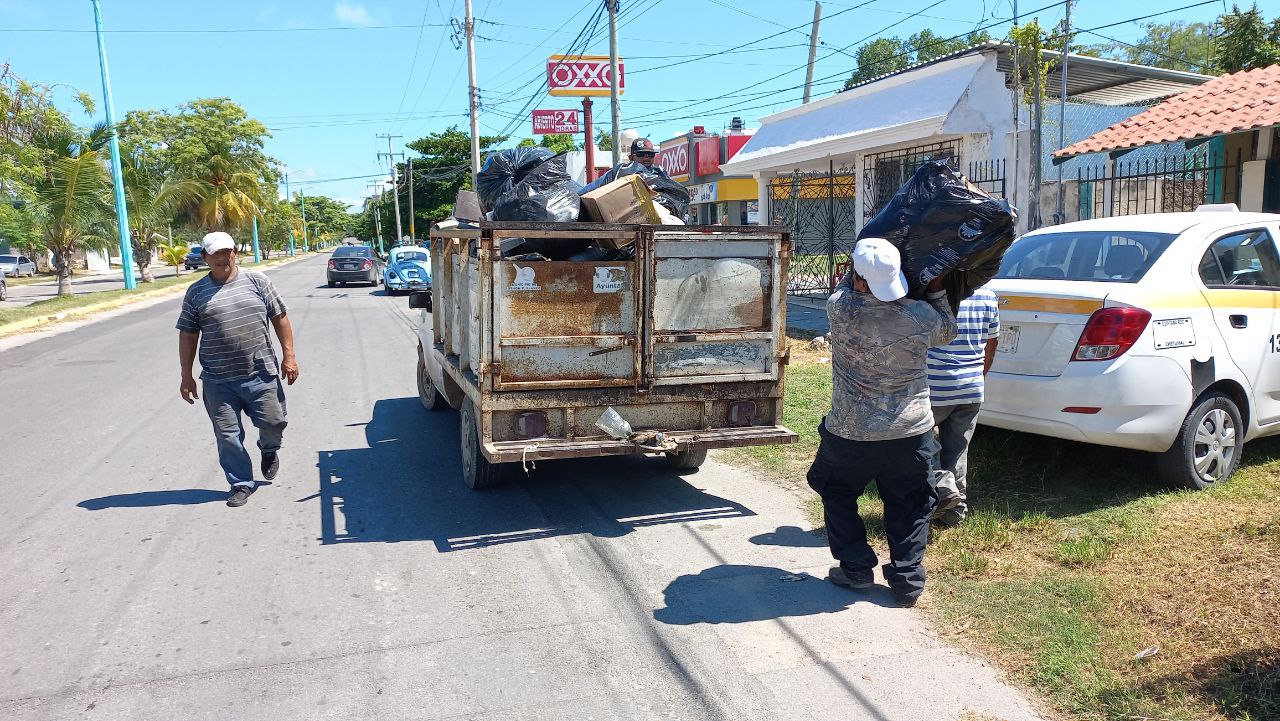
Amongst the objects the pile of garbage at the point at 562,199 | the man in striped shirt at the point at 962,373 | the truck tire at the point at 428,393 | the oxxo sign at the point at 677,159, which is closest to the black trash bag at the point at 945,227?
the man in striped shirt at the point at 962,373

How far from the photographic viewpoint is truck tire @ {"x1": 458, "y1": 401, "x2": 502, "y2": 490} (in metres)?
5.90

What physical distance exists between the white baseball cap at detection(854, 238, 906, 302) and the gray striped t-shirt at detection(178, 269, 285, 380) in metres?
3.78

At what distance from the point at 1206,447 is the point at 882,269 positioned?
9.77ft

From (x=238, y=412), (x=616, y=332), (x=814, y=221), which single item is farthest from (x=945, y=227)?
(x=814, y=221)

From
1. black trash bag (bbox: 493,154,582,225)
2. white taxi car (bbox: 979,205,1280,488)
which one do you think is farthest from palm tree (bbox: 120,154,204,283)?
white taxi car (bbox: 979,205,1280,488)

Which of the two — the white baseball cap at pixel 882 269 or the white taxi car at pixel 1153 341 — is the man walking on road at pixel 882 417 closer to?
the white baseball cap at pixel 882 269

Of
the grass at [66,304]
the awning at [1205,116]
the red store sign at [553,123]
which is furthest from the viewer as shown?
the red store sign at [553,123]

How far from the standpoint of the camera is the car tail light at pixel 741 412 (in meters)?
5.74

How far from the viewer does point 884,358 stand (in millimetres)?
4000

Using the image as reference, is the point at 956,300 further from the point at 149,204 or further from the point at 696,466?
the point at 149,204

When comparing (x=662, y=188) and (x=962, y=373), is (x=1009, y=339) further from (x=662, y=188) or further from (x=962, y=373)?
(x=662, y=188)

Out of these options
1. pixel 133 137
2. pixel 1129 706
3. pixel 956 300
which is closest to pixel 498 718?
pixel 1129 706

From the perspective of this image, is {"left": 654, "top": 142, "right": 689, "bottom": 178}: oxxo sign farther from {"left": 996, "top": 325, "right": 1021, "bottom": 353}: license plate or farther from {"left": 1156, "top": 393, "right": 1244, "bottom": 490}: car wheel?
{"left": 1156, "top": 393, "right": 1244, "bottom": 490}: car wheel

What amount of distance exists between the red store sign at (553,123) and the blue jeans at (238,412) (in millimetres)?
23200
